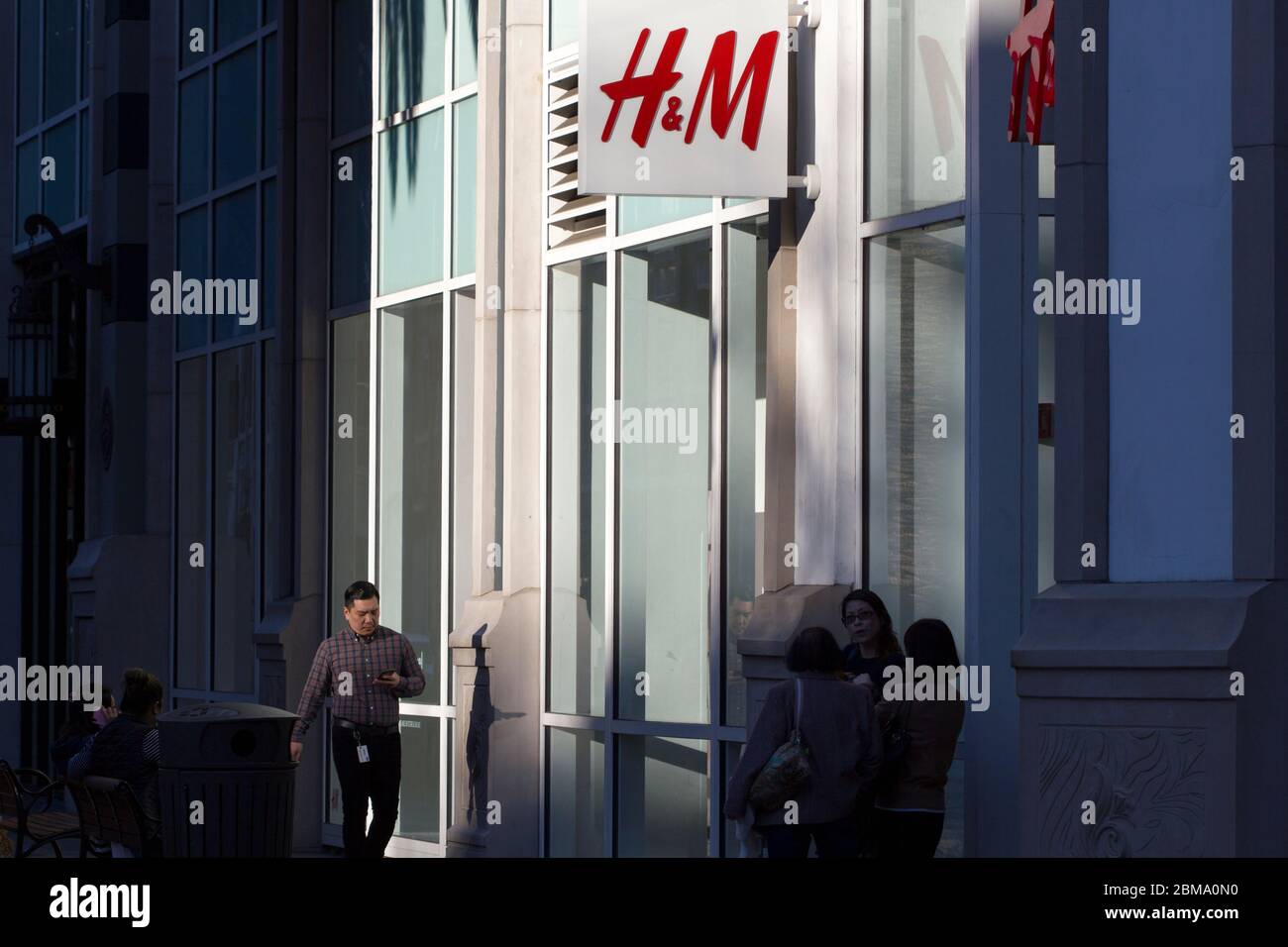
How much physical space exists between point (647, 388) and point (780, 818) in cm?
434

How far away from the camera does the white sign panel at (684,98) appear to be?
34.9 feet

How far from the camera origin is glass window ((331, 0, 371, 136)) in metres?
16.7

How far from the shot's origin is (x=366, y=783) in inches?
506

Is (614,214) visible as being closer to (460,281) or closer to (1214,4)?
(460,281)

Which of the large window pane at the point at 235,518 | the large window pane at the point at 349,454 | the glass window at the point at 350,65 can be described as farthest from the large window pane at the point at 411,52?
the large window pane at the point at 235,518

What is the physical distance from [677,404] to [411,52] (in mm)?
4849

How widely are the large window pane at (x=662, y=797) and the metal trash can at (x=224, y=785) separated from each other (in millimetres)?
2760

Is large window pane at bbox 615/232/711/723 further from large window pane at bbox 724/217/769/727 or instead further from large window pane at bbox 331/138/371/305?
large window pane at bbox 331/138/371/305

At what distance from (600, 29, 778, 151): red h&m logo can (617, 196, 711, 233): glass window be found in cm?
142

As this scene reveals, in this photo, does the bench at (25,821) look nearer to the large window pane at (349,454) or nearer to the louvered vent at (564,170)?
the large window pane at (349,454)

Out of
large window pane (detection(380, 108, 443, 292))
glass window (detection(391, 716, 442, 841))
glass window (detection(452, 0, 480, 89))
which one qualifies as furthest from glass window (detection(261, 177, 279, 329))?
glass window (detection(391, 716, 442, 841))

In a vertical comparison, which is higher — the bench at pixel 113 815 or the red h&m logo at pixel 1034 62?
the red h&m logo at pixel 1034 62

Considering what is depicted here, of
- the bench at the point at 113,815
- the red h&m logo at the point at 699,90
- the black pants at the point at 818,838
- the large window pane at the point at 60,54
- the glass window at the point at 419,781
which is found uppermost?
the large window pane at the point at 60,54

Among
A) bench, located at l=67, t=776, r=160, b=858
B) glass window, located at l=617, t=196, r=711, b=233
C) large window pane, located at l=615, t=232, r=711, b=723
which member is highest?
glass window, located at l=617, t=196, r=711, b=233
